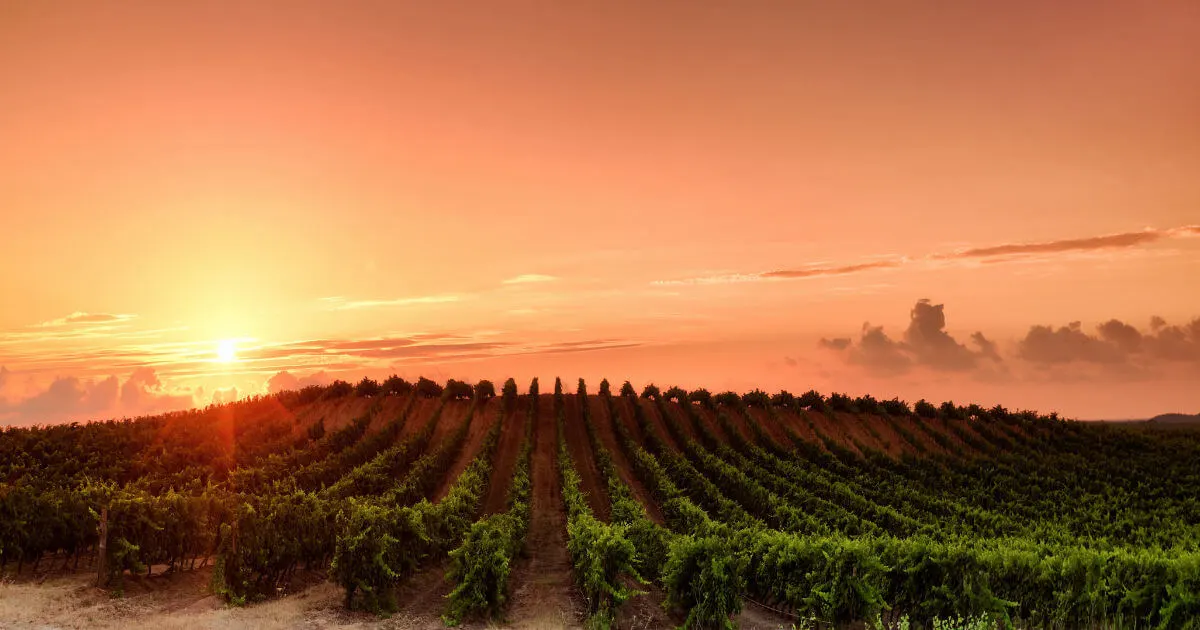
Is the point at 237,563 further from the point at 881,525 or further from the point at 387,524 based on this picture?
the point at 881,525

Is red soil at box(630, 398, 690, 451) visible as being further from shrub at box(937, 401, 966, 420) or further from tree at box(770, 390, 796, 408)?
shrub at box(937, 401, 966, 420)

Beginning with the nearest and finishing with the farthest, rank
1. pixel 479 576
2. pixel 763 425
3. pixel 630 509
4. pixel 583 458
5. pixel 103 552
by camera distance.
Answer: pixel 479 576 → pixel 103 552 → pixel 630 509 → pixel 583 458 → pixel 763 425

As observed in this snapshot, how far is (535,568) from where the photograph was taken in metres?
38.1

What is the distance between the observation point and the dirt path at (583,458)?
57.3 meters

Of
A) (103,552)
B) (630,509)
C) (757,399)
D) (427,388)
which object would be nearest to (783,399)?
(757,399)

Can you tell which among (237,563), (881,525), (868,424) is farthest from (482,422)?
(237,563)

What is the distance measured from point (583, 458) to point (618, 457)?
3.47 metres

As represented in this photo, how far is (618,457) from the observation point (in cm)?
7581

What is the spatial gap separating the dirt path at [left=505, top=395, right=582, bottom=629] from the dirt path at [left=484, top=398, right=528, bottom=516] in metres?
2.78

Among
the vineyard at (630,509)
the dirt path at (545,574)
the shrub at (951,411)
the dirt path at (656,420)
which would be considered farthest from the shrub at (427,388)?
the shrub at (951,411)

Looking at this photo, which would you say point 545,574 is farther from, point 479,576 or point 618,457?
point 618,457

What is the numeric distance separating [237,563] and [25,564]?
1255cm

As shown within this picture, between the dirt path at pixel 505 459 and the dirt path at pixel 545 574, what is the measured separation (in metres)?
2.78

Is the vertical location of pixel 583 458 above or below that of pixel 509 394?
below
